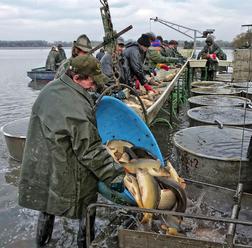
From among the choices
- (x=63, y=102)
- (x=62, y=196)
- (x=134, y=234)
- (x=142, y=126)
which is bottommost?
(x=134, y=234)

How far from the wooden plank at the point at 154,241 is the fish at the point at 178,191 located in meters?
0.57

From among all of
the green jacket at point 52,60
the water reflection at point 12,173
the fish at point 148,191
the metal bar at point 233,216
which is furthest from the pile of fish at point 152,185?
the green jacket at point 52,60

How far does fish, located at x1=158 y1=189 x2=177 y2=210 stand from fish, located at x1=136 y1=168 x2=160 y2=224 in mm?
120

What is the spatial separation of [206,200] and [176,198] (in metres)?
1.21

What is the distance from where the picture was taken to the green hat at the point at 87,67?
3666 mm

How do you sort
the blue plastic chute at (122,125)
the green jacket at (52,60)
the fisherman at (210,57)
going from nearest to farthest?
the blue plastic chute at (122,125), the fisherman at (210,57), the green jacket at (52,60)

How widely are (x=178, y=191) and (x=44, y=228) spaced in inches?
71.7

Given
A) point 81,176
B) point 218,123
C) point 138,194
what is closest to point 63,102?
point 81,176

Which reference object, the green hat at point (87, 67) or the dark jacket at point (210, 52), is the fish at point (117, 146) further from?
the dark jacket at point (210, 52)

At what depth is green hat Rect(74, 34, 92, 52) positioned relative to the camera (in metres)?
6.38

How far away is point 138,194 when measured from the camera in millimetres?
3779

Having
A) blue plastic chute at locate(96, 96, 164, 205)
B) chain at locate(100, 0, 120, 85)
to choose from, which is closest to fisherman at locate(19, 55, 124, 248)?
blue plastic chute at locate(96, 96, 164, 205)

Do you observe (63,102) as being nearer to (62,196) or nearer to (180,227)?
(62,196)

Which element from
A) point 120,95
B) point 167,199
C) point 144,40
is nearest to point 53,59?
point 144,40
